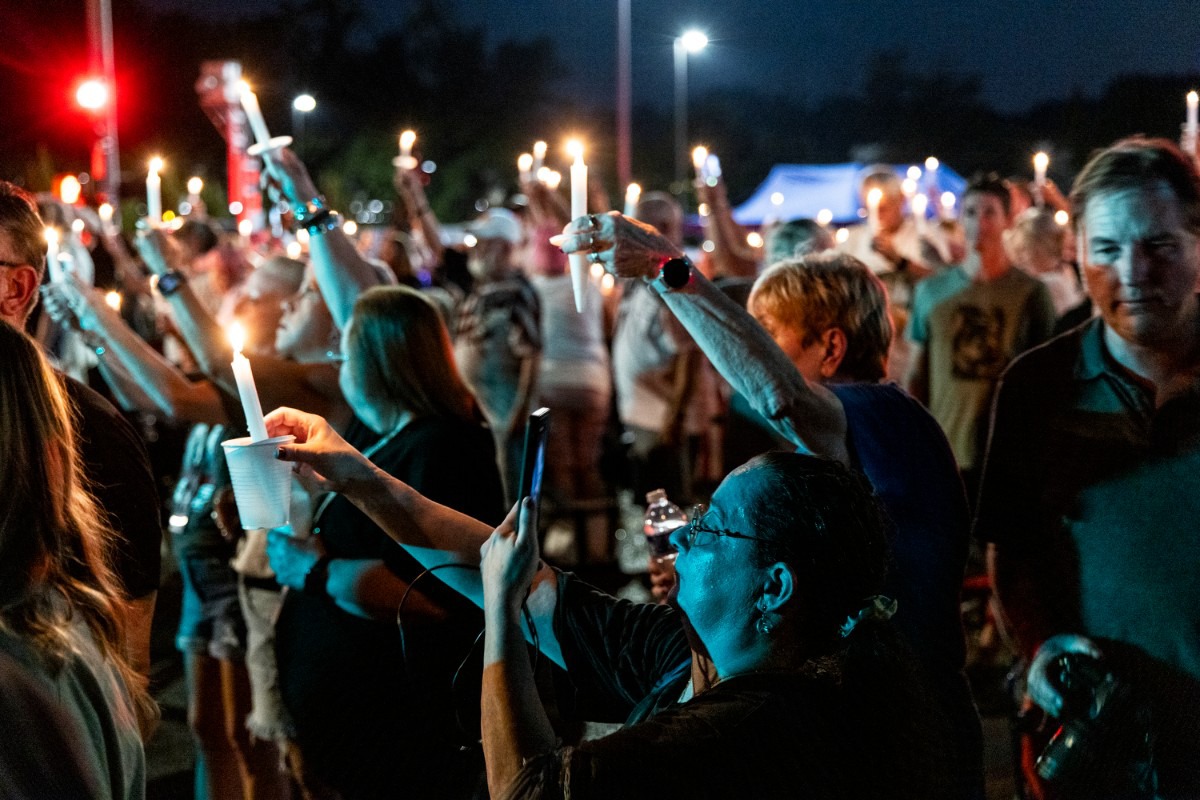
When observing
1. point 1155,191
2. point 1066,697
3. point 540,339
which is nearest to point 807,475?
point 1066,697

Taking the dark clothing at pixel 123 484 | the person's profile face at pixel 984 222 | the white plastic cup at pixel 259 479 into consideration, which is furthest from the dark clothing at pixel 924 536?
the person's profile face at pixel 984 222

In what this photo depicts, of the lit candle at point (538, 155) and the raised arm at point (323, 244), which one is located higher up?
the lit candle at point (538, 155)

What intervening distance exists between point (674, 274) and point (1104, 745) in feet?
4.44

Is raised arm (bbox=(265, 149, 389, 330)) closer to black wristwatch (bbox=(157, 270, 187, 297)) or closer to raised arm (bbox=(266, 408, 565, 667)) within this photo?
black wristwatch (bbox=(157, 270, 187, 297))

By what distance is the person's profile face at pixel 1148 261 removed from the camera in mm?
2605

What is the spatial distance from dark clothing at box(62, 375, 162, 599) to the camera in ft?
6.91

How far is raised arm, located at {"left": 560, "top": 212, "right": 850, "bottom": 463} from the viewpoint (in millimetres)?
2494

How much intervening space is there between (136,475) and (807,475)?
1.67 meters

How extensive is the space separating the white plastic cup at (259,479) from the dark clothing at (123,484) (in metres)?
0.63

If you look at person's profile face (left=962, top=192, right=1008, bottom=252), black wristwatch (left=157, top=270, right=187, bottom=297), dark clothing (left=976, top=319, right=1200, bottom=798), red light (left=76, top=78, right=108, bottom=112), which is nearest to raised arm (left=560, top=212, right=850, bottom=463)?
dark clothing (left=976, top=319, right=1200, bottom=798)

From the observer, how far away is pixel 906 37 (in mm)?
4777

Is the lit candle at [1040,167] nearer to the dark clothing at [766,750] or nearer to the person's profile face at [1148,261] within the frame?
the person's profile face at [1148,261]

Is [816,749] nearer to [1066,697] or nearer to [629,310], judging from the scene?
[1066,697]

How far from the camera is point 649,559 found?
280 cm
